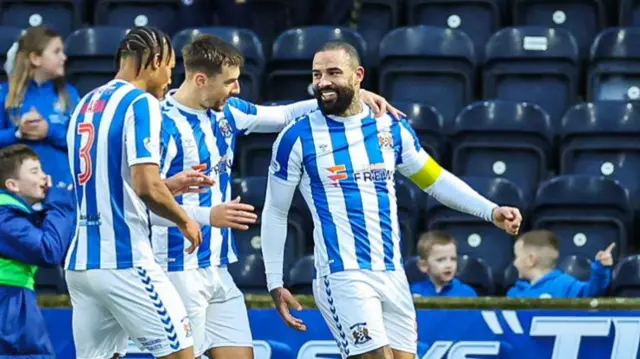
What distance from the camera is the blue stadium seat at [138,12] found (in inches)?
447

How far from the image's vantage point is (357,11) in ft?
38.0

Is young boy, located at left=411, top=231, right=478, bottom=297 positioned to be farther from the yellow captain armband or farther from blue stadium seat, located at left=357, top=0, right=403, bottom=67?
blue stadium seat, located at left=357, top=0, right=403, bottom=67

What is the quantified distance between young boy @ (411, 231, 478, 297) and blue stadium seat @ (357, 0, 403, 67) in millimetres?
2871

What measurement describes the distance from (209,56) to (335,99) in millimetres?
593

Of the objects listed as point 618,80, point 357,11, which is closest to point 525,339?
point 618,80

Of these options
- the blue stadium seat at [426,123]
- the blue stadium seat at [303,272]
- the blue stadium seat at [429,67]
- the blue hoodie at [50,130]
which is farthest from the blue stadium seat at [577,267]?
the blue hoodie at [50,130]

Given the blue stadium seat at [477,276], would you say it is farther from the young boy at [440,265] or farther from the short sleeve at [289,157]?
the short sleeve at [289,157]

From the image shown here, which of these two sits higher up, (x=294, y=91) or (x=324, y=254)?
(x=294, y=91)

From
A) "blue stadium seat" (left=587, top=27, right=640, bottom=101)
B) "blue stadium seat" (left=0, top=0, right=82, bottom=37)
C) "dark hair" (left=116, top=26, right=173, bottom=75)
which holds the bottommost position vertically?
"dark hair" (left=116, top=26, right=173, bottom=75)

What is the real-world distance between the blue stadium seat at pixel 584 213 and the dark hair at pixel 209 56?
3095 mm

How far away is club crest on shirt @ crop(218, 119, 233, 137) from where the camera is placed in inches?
285

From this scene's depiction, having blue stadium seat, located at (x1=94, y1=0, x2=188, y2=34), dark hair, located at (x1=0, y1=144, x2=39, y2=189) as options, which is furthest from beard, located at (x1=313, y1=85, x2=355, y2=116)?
blue stadium seat, located at (x1=94, y1=0, x2=188, y2=34)

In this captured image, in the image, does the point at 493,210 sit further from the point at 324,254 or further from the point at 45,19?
the point at 45,19

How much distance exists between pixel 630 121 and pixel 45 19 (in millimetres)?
4257
